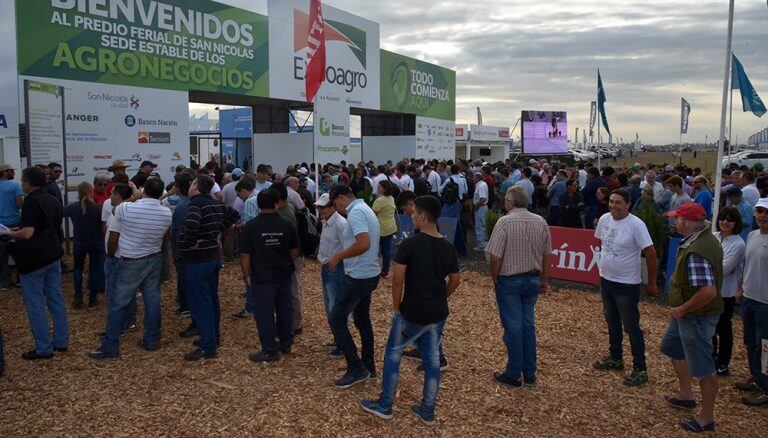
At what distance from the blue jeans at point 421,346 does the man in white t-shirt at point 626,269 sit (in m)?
1.89

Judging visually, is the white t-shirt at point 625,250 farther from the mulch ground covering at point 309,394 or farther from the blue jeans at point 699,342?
the mulch ground covering at point 309,394

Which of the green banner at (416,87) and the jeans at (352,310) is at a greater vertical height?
the green banner at (416,87)

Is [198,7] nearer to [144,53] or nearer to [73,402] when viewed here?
[144,53]

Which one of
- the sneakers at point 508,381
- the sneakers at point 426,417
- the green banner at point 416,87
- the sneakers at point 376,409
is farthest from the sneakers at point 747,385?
the green banner at point 416,87

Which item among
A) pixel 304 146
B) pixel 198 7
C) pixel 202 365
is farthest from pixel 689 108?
pixel 202 365

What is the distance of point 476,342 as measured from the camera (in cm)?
665

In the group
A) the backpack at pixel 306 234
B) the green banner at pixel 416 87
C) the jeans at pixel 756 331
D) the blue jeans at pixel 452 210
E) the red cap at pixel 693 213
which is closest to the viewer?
the red cap at pixel 693 213

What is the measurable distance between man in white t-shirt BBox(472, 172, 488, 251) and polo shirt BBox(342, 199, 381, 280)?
6941 millimetres

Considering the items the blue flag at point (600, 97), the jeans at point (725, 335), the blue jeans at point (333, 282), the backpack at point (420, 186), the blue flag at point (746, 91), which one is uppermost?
the blue flag at point (600, 97)

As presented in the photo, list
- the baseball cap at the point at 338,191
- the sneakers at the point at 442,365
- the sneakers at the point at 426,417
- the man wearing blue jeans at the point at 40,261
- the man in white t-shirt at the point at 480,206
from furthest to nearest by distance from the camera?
the man in white t-shirt at the point at 480,206 < the sneakers at the point at 442,365 < the man wearing blue jeans at the point at 40,261 < the baseball cap at the point at 338,191 < the sneakers at the point at 426,417

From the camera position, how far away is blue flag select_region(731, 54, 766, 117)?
33.3 ft

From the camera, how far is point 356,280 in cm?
504

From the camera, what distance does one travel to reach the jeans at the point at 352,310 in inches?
199

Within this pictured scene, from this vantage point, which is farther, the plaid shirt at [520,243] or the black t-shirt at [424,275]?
the plaid shirt at [520,243]
